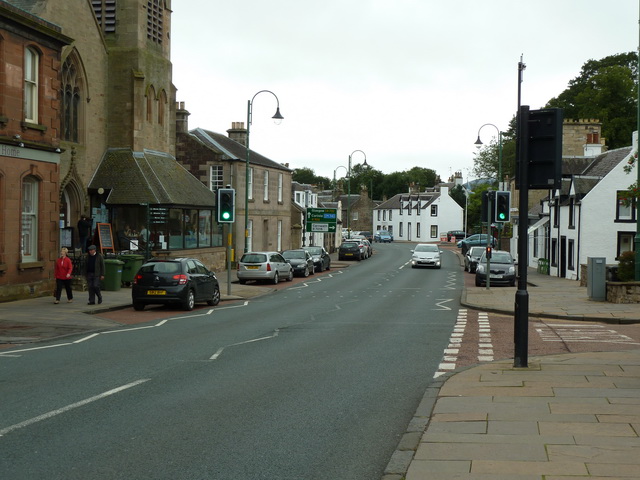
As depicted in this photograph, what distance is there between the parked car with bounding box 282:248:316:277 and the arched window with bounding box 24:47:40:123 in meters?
19.7

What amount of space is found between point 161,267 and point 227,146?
2816 cm

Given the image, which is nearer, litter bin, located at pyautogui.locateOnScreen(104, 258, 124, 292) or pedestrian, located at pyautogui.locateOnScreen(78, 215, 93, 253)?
litter bin, located at pyautogui.locateOnScreen(104, 258, 124, 292)

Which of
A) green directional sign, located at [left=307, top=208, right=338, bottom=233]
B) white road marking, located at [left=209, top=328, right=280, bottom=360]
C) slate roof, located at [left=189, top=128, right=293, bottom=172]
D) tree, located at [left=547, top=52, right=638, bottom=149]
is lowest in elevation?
white road marking, located at [left=209, top=328, right=280, bottom=360]

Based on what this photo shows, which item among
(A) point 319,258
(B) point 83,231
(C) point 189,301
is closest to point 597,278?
(C) point 189,301

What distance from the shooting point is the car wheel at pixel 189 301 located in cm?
2258

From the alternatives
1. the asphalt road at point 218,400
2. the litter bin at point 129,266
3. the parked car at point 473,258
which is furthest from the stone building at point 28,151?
the parked car at point 473,258

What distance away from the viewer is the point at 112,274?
27.9m

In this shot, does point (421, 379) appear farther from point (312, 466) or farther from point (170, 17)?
point (170, 17)

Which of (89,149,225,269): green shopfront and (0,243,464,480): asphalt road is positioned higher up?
(89,149,225,269): green shopfront

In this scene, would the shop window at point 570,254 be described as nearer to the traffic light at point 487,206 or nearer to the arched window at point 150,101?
the traffic light at point 487,206

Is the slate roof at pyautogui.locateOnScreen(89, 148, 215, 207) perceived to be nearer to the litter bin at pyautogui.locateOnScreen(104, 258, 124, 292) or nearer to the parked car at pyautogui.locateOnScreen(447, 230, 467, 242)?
the litter bin at pyautogui.locateOnScreen(104, 258, 124, 292)

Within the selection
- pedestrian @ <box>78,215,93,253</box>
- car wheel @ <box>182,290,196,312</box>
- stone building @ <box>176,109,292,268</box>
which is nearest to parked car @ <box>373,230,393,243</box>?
stone building @ <box>176,109,292,268</box>

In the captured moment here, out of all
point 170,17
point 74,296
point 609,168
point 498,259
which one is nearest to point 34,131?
point 74,296

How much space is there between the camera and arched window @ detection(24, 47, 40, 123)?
23781 millimetres
